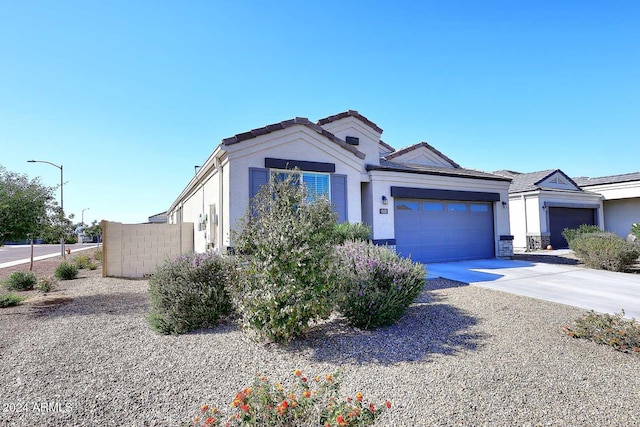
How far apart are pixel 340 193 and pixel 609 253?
8.79 m

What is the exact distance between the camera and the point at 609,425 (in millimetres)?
2863

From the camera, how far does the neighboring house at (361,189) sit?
381 inches

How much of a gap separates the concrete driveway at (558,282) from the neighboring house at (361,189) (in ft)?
5.20

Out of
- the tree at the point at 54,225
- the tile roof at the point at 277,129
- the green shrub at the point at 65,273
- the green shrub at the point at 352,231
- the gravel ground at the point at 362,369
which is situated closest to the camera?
the gravel ground at the point at 362,369

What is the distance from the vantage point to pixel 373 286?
17.7ft

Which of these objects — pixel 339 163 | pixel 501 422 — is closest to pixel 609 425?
pixel 501 422

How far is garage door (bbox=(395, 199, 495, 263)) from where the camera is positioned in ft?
40.4

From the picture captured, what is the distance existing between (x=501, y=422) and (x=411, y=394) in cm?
79

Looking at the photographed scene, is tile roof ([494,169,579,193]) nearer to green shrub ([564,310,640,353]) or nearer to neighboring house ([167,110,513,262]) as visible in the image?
neighboring house ([167,110,513,262])

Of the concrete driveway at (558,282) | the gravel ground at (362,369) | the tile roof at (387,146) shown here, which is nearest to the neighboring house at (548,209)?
the tile roof at (387,146)

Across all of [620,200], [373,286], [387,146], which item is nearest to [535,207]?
[620,200]

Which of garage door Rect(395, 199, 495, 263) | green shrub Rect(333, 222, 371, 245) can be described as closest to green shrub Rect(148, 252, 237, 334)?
green shrub Rect(333, 222, 371, 245)

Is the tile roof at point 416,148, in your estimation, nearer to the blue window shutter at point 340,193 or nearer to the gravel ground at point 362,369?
the blue window shutter at point 340,193

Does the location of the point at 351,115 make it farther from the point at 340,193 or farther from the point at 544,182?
the point at 544,182
